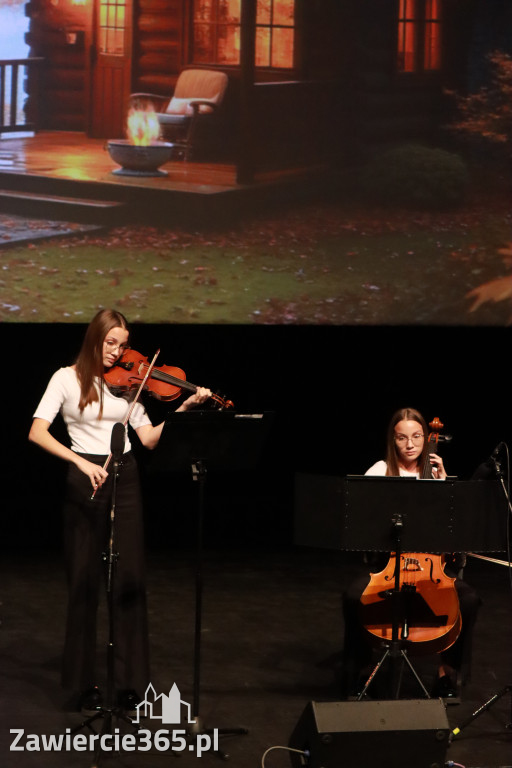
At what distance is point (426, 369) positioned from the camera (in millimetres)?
7246

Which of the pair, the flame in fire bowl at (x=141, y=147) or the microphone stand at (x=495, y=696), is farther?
the flame in fire bowl at (x=141, y=147)

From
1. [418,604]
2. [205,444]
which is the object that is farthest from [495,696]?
[205,444]

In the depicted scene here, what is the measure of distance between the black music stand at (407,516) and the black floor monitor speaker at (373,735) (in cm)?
60

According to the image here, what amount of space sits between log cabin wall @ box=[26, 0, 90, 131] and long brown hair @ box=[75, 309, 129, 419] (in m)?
2.79

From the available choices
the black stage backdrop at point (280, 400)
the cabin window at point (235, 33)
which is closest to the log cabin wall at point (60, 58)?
the cabin window at point (235, 33)

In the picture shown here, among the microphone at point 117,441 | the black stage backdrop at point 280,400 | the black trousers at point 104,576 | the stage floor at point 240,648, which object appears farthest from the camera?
the black stage backdrop at point 280,400

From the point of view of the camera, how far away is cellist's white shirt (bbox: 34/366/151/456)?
4.18 m

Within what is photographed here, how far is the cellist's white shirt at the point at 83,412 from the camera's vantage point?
4.18 m

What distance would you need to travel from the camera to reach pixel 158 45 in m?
6.55

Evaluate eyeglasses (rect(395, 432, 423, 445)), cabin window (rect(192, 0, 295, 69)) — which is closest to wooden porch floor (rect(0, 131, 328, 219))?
cabin window (rect(192, 0, 295, 69))

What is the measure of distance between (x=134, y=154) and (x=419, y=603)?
3483 millimetres

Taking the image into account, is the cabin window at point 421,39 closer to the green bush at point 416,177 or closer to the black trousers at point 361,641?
the green bush at point 416,177

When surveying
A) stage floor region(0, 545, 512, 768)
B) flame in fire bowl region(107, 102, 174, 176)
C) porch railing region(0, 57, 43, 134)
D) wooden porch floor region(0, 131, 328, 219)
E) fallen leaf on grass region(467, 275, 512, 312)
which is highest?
porch railing region(0, 57, 43, 134)

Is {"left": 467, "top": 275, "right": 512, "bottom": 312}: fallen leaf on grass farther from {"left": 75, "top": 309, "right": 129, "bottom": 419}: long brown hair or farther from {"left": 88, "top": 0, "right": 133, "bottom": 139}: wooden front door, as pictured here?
{"left": 75, "top": 309, "right": 129, "bottom": 419}: long brown hair
